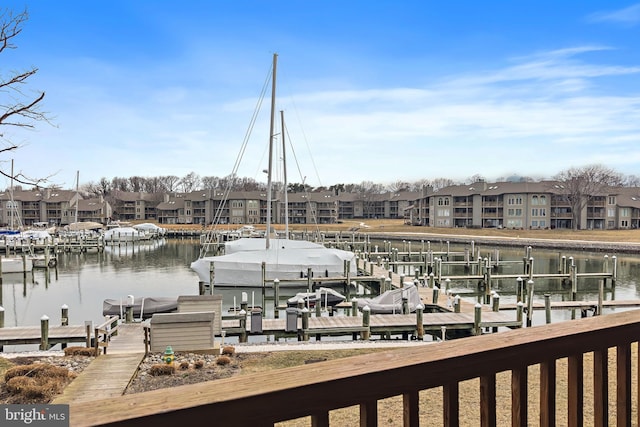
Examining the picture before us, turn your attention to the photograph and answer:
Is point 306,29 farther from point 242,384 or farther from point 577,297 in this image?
point 577,297

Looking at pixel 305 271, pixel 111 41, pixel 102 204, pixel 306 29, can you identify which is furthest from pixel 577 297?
pixel 102 204

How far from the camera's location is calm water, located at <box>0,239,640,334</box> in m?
26.6

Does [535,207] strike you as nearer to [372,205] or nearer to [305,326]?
[372,205]

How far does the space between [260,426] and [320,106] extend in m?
53.8

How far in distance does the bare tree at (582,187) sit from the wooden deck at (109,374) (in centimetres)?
8178

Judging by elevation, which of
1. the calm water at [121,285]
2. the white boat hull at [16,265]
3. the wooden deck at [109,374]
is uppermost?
the wooden deck at [109,374]

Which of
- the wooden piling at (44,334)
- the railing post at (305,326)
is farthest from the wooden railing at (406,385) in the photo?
the wooden piling at (44,334)

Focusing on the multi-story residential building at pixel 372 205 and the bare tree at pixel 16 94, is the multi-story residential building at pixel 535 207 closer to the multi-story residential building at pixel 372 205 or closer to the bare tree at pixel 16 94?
the multi-story residential building at pixel 372 205

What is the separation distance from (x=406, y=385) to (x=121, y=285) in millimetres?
36318

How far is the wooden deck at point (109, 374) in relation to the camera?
34.0 feet

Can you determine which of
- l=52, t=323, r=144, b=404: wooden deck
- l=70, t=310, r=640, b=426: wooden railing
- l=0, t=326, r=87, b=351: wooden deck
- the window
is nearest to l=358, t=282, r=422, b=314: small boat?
l=52, t=323, r=144, b=404: wooden deck

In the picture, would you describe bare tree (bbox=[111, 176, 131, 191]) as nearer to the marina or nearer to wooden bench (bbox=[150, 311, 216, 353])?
the marina

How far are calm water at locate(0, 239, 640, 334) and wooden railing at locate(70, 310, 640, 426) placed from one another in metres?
21.8

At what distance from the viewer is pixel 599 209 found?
277ft
